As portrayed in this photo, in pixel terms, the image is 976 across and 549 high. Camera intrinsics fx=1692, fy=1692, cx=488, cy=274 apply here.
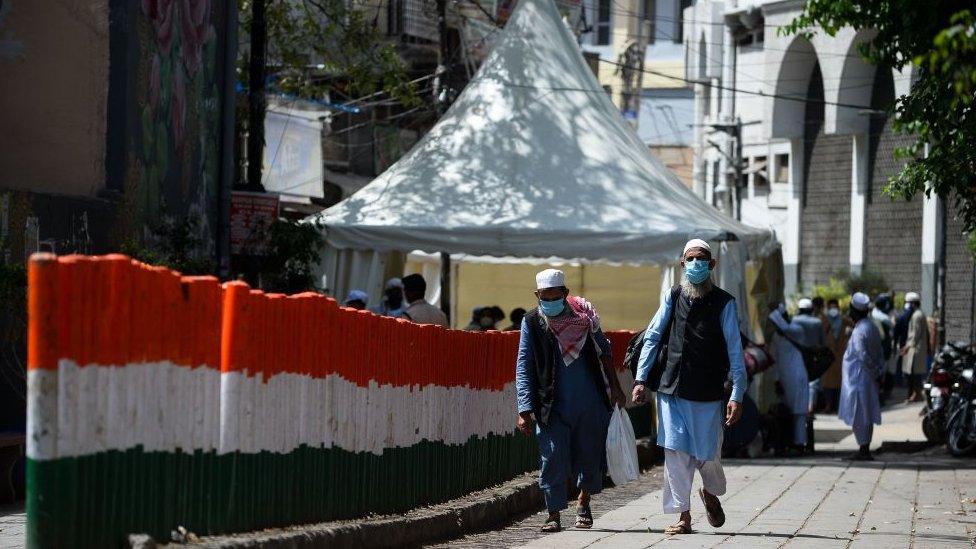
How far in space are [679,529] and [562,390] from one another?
3.65 feet

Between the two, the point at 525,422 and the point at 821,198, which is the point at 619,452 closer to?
the point at 525,422

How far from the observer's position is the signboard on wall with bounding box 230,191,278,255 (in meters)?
15.9

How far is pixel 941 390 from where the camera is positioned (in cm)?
1855

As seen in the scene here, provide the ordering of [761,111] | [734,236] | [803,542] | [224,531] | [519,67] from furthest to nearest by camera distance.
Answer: [761,111] < [519,67] < [734,236] < [803,542] < [224,531]

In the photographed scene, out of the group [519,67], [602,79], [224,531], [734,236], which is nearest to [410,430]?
[224,531]

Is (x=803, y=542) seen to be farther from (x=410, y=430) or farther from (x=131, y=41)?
(x=131, y=41)

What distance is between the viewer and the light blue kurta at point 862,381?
17.2 m

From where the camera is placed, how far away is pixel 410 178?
1741cm

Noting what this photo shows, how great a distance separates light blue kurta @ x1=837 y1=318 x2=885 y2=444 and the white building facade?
63.1 feet

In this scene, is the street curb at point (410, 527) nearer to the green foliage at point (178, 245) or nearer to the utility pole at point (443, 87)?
the green foliage at point (178, 245)

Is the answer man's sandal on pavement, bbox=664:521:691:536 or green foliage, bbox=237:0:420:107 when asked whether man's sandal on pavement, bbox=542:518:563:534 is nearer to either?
→ man's sandal on pavement, bbox=664:521:691:536

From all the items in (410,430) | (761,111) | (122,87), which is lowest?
(410,430)

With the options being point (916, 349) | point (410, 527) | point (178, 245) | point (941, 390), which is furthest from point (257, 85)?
point (916, 349)

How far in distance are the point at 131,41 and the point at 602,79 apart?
55.1m
